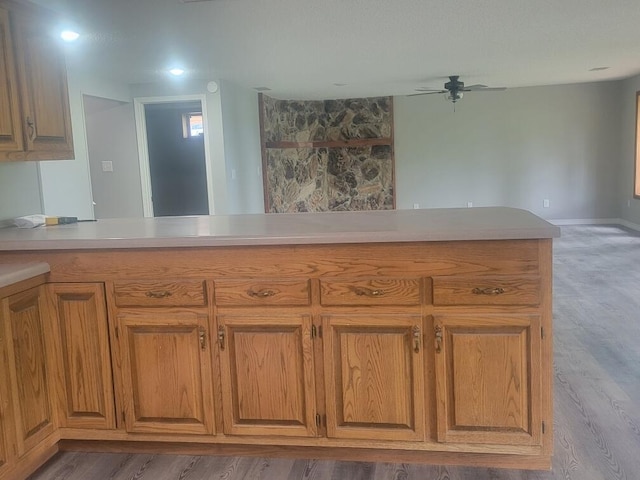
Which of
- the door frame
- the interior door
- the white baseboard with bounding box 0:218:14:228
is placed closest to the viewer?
the white baseboard with bounding box 0:218:14:228

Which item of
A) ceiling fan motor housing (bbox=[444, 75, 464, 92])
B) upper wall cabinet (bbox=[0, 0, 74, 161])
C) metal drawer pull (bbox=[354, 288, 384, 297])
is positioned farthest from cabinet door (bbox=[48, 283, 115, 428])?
ceiling fan motor housing (bbox=[444, 75, 464, 92])

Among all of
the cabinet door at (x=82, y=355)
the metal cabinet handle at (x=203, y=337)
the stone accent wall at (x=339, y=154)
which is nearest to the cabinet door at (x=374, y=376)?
the metal cabinet handle at (x=203, y=337)

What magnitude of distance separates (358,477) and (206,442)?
651 mm

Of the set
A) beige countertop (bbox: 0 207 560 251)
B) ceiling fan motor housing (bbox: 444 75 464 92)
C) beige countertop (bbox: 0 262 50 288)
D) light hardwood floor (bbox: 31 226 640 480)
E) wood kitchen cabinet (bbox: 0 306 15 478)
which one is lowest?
light hardwood floor (bbox: 31 226 640 480)

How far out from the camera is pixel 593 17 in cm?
441

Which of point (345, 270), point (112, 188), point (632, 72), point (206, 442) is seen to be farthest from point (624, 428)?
point (632, 72)

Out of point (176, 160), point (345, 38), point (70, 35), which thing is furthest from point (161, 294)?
point (176, 160)

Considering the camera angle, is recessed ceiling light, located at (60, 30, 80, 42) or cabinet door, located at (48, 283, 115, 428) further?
recessed ceiling light, located at (60, 30, 80, 42)

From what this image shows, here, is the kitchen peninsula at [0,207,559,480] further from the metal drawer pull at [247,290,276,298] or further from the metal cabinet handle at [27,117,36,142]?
the metal cabinet handle at [27,117,36,142]

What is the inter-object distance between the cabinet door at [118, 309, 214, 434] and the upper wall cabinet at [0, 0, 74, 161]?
99 centimetres

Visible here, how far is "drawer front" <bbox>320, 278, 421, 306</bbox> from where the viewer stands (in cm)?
221

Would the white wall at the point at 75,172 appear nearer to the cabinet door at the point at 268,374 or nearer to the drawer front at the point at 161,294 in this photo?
the drawer front at the point at 161,294

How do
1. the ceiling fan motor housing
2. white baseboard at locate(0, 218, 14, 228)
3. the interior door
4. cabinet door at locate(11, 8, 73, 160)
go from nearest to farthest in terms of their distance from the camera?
1. cabinet door at locate(11, 8, 73, 160)
2. white baseboard at locate(0, 218, 14, 228)
3. the interior door
4. the ceiling fan motor housing

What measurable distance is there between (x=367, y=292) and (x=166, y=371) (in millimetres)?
902
